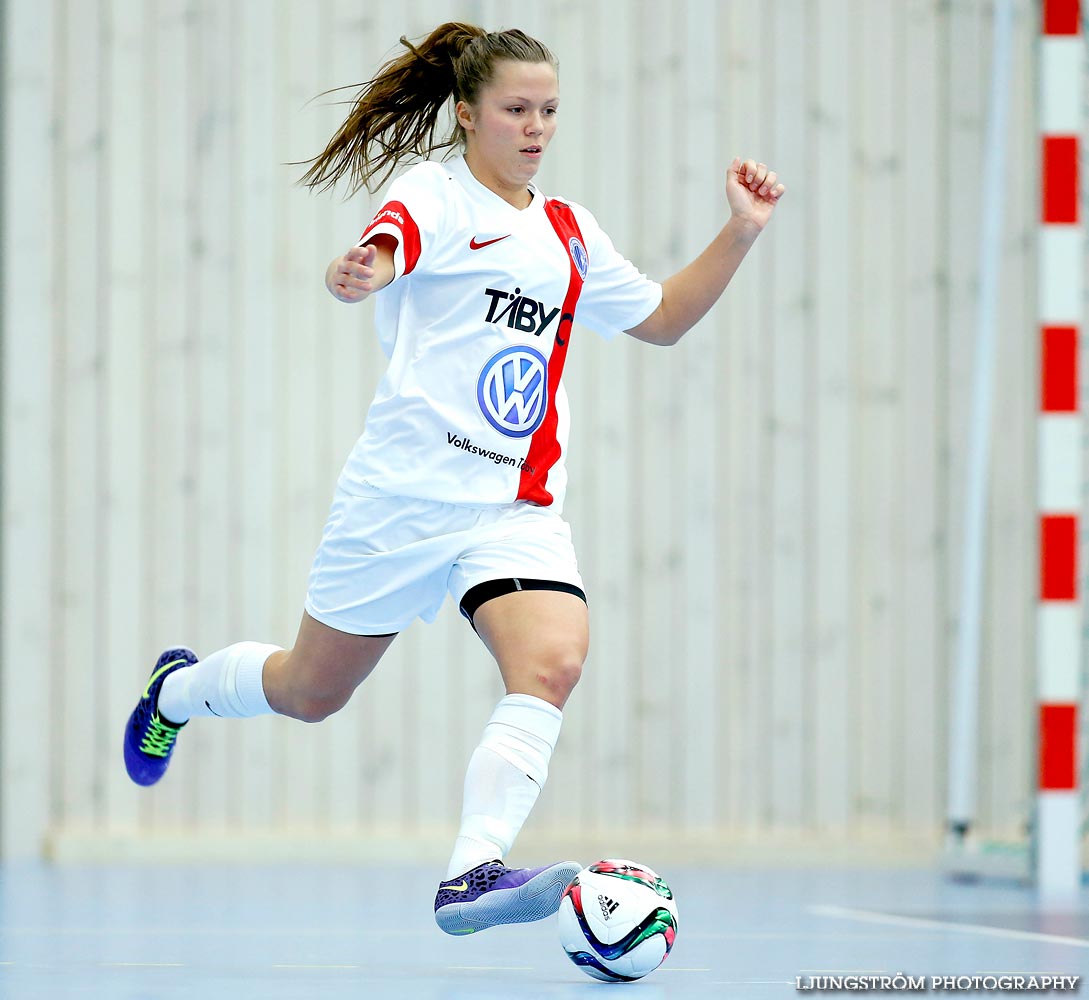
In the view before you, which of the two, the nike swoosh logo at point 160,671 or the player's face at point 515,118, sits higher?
the player's face at point 515,118

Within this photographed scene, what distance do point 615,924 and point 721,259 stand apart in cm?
136

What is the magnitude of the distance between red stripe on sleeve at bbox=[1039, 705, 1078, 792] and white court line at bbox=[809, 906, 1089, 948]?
0.84 meters

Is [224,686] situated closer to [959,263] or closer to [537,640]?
[537,640]

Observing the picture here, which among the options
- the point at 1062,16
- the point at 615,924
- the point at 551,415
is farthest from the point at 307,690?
the point at 1062,16

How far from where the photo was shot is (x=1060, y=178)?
16.1ft

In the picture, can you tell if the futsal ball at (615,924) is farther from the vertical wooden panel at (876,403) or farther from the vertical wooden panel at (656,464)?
the vertical wooden panel at (876,403)

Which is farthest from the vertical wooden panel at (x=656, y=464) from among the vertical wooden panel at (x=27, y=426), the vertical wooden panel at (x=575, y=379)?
the vertical wooden panel at (x=27, y=426)

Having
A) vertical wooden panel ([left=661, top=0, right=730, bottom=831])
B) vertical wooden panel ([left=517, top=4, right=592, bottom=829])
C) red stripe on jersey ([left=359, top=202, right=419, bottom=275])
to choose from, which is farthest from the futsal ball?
vertical wooden panel ([left=661, top=0, right=730, bottom=831])

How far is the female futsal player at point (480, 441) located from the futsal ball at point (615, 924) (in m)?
0.19

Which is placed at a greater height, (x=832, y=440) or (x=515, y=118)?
(x=515, y=118)

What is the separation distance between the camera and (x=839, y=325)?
594 cm

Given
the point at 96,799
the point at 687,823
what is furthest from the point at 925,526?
the point at 96,799

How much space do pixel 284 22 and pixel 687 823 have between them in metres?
3.14

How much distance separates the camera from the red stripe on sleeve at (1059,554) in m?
4.87
